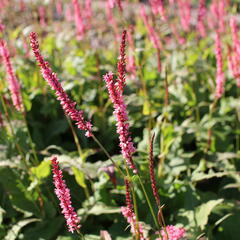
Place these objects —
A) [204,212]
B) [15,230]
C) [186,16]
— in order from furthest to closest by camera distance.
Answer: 1. [186,16]
2. [15,230]
3. [204,212]

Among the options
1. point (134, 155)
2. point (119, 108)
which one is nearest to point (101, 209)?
point (134, 155)

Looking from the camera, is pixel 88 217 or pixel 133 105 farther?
pixel 133 105

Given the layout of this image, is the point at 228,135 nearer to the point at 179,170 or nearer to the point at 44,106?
the point at 179,170

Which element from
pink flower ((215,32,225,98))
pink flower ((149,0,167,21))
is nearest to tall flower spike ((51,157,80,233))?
pink flower ((215,32,225,98))

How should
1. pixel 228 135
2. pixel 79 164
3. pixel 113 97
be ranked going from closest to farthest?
pixel 113 97, pixel 79 164, pixel 228 135

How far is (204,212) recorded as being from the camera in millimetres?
2629

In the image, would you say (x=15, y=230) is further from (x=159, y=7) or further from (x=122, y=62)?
(x=159, y=7)

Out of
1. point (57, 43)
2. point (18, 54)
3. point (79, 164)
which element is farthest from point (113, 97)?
point (57, 43)

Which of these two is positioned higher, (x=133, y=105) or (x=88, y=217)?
(x=133, y=105)

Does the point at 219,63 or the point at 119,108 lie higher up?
the point at 119,108

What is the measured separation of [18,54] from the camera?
17.8 ft

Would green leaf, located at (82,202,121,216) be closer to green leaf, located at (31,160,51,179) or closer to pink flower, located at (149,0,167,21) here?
green leaf, located at (31,160,51,179)

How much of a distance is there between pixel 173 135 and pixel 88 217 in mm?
942

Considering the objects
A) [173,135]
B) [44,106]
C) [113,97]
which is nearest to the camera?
[113,97]
